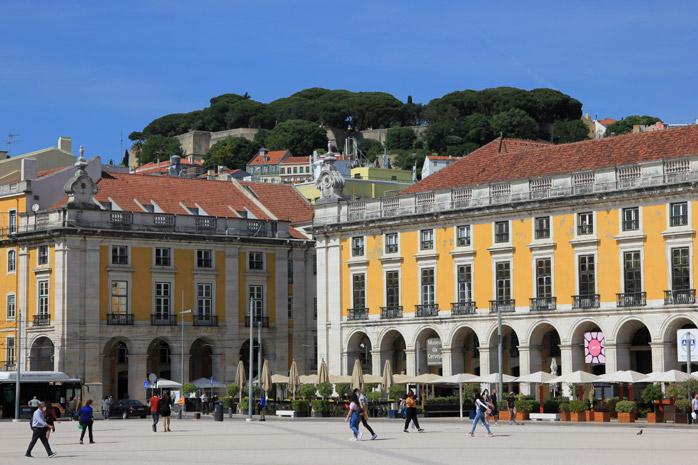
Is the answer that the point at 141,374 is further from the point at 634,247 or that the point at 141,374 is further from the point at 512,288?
the point at 634,247

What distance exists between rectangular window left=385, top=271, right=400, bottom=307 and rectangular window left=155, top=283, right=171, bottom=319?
49.2 feet

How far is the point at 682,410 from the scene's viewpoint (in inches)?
2359

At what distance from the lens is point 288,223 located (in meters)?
102

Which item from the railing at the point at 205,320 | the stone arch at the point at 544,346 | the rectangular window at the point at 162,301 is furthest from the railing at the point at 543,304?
the rectangular window at the point at 162,301

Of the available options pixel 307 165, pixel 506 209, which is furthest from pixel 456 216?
pixel 307 165

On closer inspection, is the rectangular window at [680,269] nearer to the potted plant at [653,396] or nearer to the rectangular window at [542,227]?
the rectangular window at [542,227]

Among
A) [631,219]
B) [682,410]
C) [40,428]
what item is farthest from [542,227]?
[40,428]

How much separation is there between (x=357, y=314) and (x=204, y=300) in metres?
12.3

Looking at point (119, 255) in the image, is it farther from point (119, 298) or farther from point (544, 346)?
point (544, 346)

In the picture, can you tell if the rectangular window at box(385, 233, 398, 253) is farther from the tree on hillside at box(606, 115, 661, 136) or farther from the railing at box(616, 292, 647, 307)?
the tree on hillside at box(606, 115, 661, 136)

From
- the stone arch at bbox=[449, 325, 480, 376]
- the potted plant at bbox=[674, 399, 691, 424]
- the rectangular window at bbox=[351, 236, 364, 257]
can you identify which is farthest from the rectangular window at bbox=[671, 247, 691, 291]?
the rectangular window at bbox=[351, 236, 364, 257]

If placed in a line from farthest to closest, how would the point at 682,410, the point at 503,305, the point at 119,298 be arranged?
the point at 119,298, the point at 503,305, the point at 682,410

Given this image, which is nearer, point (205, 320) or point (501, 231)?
point (501, 231)

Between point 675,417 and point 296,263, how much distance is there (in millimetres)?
43464
